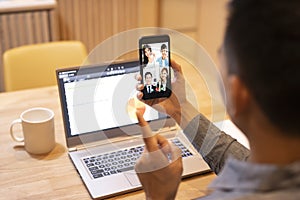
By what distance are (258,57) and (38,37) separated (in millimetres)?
2412

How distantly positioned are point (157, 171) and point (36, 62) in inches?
44.5

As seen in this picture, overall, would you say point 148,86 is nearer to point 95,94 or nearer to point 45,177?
point 95,94

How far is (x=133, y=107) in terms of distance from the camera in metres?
1.33

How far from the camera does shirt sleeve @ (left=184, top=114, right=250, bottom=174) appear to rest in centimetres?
120

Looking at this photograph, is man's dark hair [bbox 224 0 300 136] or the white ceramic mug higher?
man's dark hair [bbox 224 0 300 136]

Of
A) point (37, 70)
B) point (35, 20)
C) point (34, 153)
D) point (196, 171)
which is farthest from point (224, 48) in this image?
point (35, 20)

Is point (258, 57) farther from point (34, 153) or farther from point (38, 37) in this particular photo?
point (38, 37)

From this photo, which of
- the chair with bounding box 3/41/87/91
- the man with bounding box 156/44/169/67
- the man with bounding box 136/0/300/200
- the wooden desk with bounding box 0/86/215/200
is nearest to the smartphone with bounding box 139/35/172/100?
the man with bounding box 156/44/169/67

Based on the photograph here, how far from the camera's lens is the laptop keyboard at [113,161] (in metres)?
1.24

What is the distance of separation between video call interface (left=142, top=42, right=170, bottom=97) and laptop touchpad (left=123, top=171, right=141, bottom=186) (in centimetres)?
22

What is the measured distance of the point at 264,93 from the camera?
676 millimetres

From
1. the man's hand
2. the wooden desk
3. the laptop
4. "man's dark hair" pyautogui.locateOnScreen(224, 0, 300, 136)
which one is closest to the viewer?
"man's dark hair" pyautogui.locateOnScreen(224, 0, 300, 136)

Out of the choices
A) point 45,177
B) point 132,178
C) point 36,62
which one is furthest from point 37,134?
point 36,62

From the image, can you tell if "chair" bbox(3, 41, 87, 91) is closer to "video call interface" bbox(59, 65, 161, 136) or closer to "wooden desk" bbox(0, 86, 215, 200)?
"wooden desk" bbox(0, 86, 215, 200)
